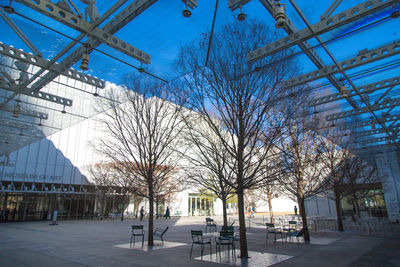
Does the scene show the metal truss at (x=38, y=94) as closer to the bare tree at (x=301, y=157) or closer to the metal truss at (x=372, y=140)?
the bare tree at (x=301, y=157)

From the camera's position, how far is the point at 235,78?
8453 millimetres

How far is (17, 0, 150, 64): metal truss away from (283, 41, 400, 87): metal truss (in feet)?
18.5

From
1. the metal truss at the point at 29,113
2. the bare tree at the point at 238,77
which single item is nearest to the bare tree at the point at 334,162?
the bare tree at the point at 238,77

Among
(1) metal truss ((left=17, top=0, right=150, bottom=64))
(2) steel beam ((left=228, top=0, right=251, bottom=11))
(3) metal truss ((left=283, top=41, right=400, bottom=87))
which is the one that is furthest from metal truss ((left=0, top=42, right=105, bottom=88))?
(3) metal truss ((left=283, top=41, right=400, bottom=87))

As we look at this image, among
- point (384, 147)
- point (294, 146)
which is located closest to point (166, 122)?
point (294, 146)

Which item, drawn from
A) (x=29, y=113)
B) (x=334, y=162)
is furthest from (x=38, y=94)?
(x=334, y=162)

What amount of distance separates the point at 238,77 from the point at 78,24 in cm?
504

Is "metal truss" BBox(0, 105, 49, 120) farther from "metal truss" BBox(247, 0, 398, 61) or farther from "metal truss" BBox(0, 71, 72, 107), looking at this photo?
"metal truss" BBox(247, 0, 398, 61)

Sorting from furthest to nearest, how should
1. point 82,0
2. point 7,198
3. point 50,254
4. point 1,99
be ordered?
point 7,198
point 1,99
point 50,254
point 82,0

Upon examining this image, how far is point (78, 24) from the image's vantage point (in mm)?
5785

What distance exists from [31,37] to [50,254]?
781 cm

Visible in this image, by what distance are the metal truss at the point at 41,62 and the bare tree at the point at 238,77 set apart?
350 cm

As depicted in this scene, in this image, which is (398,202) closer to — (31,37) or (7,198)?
(31,37)

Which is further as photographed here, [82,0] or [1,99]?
[1,99]
